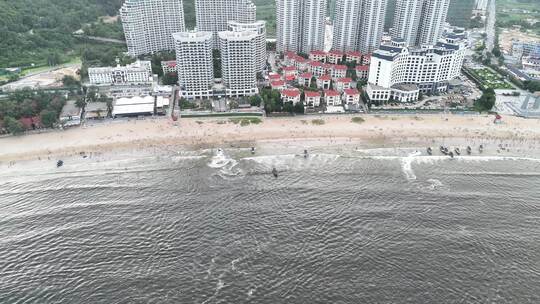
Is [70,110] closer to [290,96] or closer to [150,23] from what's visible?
[150,23]

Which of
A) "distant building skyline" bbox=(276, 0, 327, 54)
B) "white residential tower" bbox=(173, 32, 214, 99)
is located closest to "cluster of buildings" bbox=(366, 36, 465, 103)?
"distant building skyline" bbox=(276, 0, 327, 54)

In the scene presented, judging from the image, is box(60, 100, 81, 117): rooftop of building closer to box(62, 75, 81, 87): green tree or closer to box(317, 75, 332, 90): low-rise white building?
box(62, 75, 81, 87): green tree

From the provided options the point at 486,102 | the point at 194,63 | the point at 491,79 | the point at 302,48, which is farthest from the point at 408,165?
the point at 302,48

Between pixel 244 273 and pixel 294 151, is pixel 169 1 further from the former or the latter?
pixel 244 273

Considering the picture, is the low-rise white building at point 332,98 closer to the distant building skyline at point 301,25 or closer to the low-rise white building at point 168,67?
the distant building skyline at point 301,25

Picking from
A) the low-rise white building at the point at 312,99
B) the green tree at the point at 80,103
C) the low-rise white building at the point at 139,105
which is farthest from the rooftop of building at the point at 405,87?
the green tree at the point at 80,103
